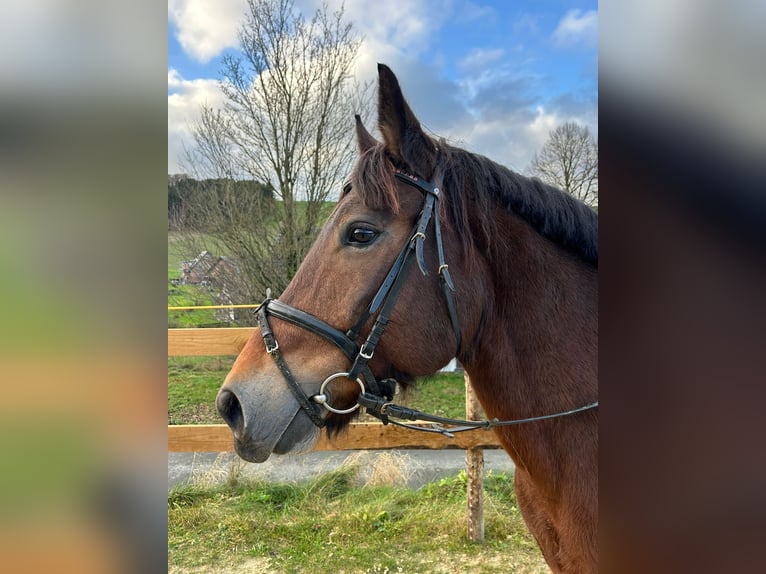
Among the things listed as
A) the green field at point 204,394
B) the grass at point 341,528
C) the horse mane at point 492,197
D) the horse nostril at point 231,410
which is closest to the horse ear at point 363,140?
the horse mane at point 492,197

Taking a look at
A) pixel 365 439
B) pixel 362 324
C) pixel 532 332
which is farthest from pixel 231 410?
pixel 365 439

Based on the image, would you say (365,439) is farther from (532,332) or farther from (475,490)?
(532,332)

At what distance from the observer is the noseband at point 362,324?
5.06ft

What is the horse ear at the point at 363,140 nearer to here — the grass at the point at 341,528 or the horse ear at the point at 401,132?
the horse ear at the point at 401,132

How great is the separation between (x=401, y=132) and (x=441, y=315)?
2.47 feet

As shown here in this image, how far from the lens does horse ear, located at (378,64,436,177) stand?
5.34 ft

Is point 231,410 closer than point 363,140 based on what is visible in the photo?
Yes

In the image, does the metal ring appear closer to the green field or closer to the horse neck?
the horse neck

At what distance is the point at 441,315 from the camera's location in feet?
5.30

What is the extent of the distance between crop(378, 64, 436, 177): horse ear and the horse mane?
4cm

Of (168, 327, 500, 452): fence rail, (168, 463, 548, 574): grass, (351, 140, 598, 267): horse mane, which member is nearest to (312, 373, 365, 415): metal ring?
(351, 140, 598, 267): horse mane
